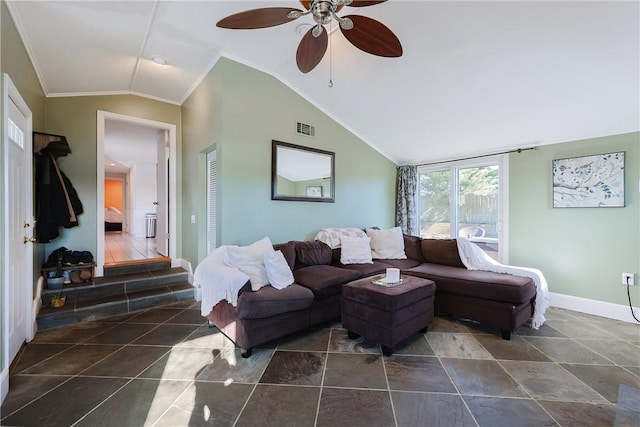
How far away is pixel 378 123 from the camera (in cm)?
407

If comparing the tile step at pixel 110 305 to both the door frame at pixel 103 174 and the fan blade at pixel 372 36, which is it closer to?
the door frame at pixel 103 174

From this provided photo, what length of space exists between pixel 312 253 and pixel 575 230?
10.7 feet

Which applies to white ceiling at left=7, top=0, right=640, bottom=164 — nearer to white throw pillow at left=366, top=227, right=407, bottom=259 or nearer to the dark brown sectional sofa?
white throw pillow at left=366, top=227, right=407, bottom=259

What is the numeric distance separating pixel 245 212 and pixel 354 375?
6.75ft

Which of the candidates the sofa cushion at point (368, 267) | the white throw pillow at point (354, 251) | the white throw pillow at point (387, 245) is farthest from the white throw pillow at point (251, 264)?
the white throw pillow at point (387, 245)

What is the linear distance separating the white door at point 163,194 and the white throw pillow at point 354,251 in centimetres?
274

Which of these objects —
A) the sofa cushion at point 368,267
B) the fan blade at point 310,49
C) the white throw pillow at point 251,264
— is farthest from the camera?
the sofa cushion at point 368,267

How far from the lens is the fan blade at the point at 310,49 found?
1906 mm

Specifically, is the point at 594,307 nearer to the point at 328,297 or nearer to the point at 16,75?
the point at 328,297

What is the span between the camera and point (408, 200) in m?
4.91

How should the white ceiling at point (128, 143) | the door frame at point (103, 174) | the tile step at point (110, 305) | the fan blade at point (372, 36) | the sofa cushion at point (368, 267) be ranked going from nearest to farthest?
the fan blade at point (372, 36) < the tile step at point (110, 305) < the sofa cushion at point (368, 267) < the door frame at point (103, 174) < the white ceiling at point (128, 143)

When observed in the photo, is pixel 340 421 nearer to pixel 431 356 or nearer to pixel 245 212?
pixel 431 356

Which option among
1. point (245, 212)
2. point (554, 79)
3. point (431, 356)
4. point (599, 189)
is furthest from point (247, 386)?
point (599, 189)

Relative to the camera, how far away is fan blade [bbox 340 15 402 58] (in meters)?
1.72
